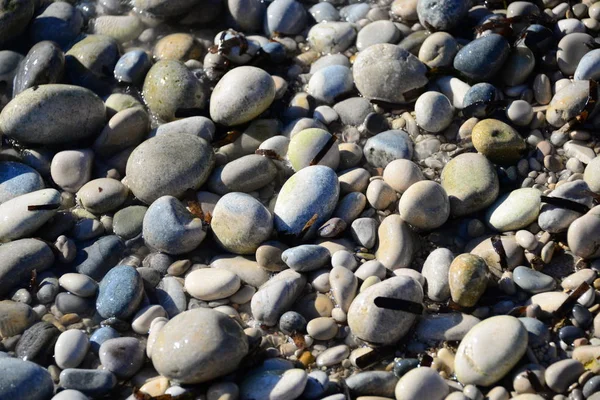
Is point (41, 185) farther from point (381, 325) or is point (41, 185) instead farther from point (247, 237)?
point (381, 325)

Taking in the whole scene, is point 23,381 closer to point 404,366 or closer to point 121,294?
point 121,294

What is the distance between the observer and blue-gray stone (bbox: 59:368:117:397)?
312cm

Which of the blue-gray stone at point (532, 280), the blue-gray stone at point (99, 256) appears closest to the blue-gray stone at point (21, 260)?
the blue-gray stone at point (99, 256)

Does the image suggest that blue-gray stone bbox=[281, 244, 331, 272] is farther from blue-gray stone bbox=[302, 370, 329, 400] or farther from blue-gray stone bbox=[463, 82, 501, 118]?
blue-gray stone bbox=[463, 82, 501, 118]

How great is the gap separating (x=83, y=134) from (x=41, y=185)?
16.7 inches

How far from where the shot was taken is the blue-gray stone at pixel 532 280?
11.1ft

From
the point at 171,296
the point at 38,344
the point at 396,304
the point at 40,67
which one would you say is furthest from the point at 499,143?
the point at 40,67

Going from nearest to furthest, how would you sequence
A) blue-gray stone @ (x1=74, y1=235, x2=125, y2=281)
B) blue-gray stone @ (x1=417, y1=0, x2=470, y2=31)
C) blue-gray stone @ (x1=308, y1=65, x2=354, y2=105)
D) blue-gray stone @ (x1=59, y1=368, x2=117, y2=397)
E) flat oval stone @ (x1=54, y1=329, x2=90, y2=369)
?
blue-gray stone @ (x1=59, y1=368, x2=117, y2=397) → flat oval stone @ (x1=54, y1=329, x2=90, y2=369) → blue-gray stone @ (x1=74, y1=235, x2=125, y2=281) → blue-gray stone @ (x1=308, y1=65, x2=354, y2=105) → blue-gray stone @ (x1=417, y1=0, x2=470, y2=31)

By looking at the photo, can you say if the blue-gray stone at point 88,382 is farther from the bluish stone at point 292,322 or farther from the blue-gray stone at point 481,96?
the blue-gray stone at point 481,96

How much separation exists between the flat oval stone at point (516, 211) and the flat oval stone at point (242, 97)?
4.90 ft

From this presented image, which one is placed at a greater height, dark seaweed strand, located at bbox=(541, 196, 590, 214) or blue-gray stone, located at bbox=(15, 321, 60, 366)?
dark seaweed strand, located at bbox=(541, 196, 590, 214)

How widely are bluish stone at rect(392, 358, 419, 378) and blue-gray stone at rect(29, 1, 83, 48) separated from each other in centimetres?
336

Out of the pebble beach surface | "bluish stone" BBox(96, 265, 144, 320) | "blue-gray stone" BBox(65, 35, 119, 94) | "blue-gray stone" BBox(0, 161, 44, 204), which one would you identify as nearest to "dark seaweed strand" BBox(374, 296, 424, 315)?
the pebble beach surface

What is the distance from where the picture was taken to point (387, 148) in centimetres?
407
